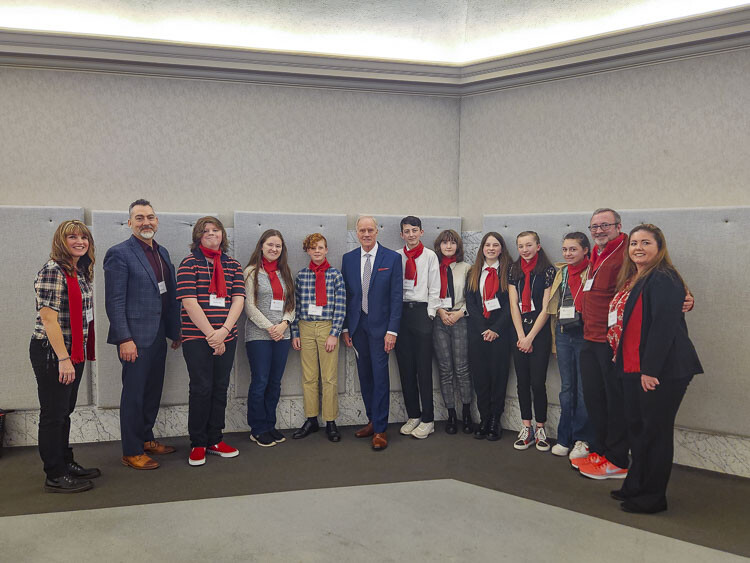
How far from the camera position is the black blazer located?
9.68 feet

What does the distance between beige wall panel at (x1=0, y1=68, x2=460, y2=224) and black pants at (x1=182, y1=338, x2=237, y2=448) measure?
1.48 meters

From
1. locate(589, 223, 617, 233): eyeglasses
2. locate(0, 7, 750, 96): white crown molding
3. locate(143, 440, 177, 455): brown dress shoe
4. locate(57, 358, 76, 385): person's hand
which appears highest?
locate(0, 7, 750, 96): white crown molding

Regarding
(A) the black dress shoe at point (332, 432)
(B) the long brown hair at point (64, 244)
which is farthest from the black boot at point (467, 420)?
(B) the long brown hair at point (64, 244)

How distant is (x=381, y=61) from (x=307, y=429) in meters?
3.39

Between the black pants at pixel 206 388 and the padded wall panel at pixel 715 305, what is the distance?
3417mm

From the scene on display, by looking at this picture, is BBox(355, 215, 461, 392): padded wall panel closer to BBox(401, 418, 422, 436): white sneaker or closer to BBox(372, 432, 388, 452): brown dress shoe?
BBox(401, 418, 422, 436): white sneaker

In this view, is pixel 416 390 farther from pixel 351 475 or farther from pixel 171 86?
pixel 171 86

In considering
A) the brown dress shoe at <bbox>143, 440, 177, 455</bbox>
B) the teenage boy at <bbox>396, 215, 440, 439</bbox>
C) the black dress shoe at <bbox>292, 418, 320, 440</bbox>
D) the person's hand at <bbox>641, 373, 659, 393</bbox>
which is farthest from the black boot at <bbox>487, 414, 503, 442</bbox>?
the brown dress shoe at <bbox>143, 440, 177, 455</bbox>

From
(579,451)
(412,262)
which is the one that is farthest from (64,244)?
(579,451)

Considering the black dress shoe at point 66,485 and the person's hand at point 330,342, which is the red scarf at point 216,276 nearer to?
the person's hand at point 330,342

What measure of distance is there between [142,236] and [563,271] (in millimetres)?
Result: 3140

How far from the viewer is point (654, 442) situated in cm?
301

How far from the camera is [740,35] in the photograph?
12.3 ft

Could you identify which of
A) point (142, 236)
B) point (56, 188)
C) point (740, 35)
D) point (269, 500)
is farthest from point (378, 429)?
point (740, 35)
